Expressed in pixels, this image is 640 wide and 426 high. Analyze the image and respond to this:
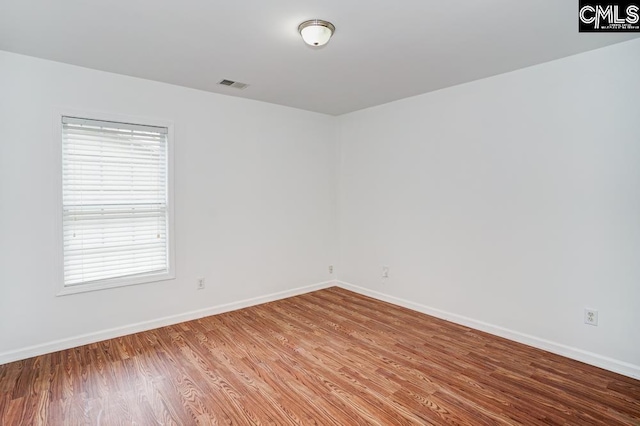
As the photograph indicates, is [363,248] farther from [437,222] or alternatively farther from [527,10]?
[527,10]

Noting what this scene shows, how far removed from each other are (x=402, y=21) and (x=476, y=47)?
784 millimetres

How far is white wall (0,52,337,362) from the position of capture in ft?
9.23

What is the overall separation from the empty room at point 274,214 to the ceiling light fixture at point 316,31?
14 mm

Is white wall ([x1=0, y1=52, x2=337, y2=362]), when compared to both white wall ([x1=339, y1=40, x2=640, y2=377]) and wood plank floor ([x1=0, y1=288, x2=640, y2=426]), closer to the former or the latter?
wood plank floor ([x1=0, y1=288, x2=640, y2=426])

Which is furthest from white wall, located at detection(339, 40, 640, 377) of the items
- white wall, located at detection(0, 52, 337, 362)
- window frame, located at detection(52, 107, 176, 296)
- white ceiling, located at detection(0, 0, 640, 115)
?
window frame, located at detection(52, 107, 176, 296)

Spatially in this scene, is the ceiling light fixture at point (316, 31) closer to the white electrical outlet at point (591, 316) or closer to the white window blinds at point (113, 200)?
the white window blinds at point (113, 200)

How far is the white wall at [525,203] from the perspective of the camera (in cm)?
262

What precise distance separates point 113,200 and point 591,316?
4.36 m

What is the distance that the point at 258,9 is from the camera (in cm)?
214

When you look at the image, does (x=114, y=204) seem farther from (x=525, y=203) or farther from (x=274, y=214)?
(x=525, y=203)

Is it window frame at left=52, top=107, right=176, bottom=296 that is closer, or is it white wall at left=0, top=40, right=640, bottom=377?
white wall at left=0, top=40, right=640, bottom=377

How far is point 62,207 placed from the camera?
2992mm

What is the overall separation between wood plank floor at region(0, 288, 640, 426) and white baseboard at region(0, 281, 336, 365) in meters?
0.08

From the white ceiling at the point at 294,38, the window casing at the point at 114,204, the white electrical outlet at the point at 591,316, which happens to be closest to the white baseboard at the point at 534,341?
the white electrical outlet at the point at 591,316
